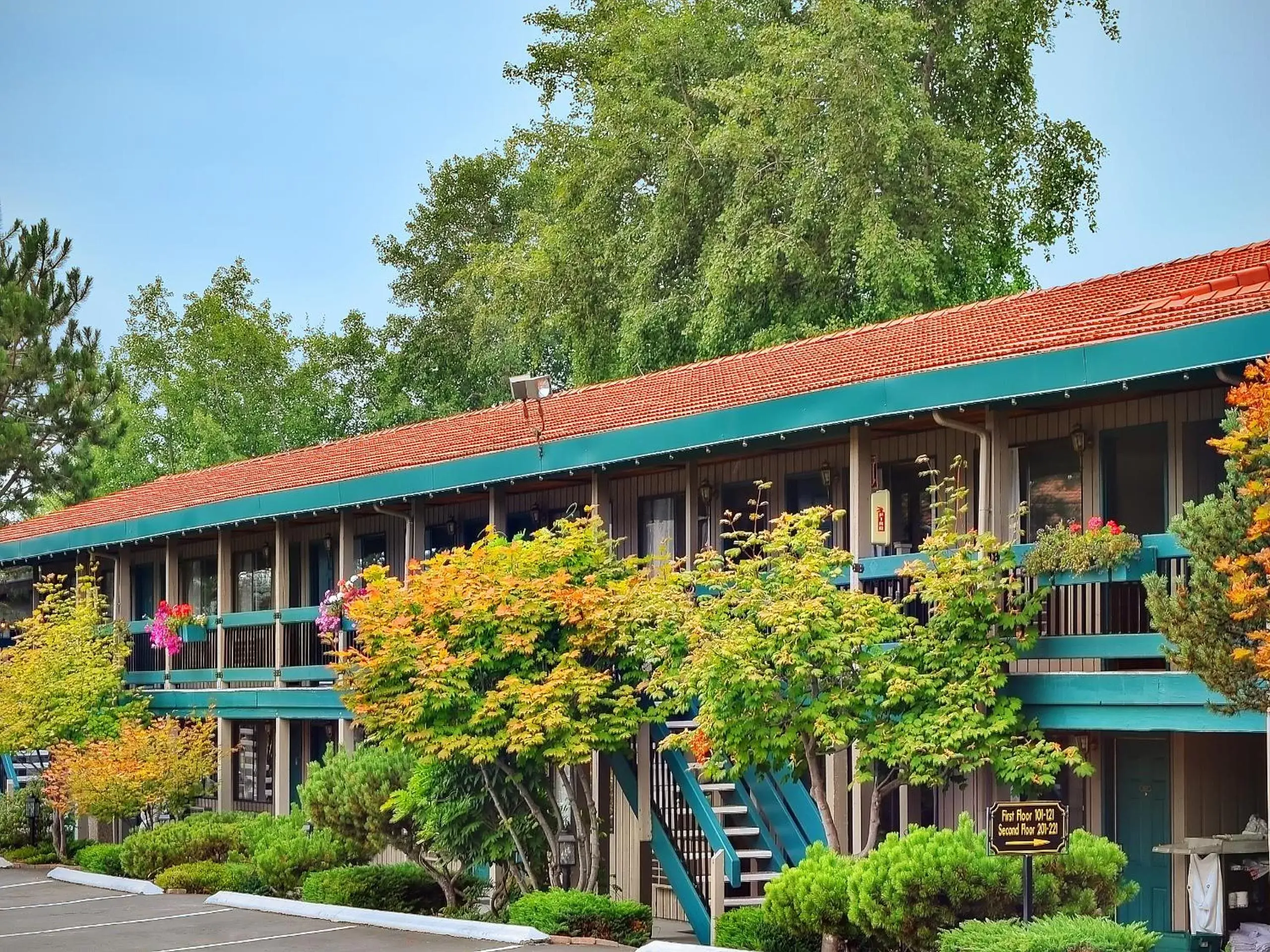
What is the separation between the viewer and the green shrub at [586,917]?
18.3 meters

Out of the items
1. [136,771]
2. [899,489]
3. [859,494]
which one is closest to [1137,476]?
[859,494]

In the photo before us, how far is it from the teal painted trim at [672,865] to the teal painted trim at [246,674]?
29.2 feet

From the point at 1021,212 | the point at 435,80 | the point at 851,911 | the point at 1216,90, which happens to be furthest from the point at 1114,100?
the point at 435,80

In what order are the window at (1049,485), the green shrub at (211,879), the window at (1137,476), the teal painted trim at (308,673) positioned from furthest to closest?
the teal painted trim at (308,673) → the green shrub at (211,879) → the window at (1049,485) → the window at (1137,476)

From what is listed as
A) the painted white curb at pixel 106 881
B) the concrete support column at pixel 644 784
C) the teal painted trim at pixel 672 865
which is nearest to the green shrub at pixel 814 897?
the teal painted trim at pixel 672 865

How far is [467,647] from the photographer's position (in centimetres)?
1972

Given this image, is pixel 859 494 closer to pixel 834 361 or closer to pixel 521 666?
pixel 834 361

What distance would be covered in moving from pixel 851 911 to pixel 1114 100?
156ft

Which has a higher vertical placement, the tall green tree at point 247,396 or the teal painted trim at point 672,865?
the tall green tree at point 247,396

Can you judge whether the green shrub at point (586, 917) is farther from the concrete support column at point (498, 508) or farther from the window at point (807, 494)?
the concrete support column at point (498, 508)

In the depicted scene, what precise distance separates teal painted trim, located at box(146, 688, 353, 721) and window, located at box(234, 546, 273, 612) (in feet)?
8.90

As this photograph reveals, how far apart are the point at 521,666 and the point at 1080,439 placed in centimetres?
624

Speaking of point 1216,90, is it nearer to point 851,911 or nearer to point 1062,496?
point 1062,496

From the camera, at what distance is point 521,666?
19.7 meters
